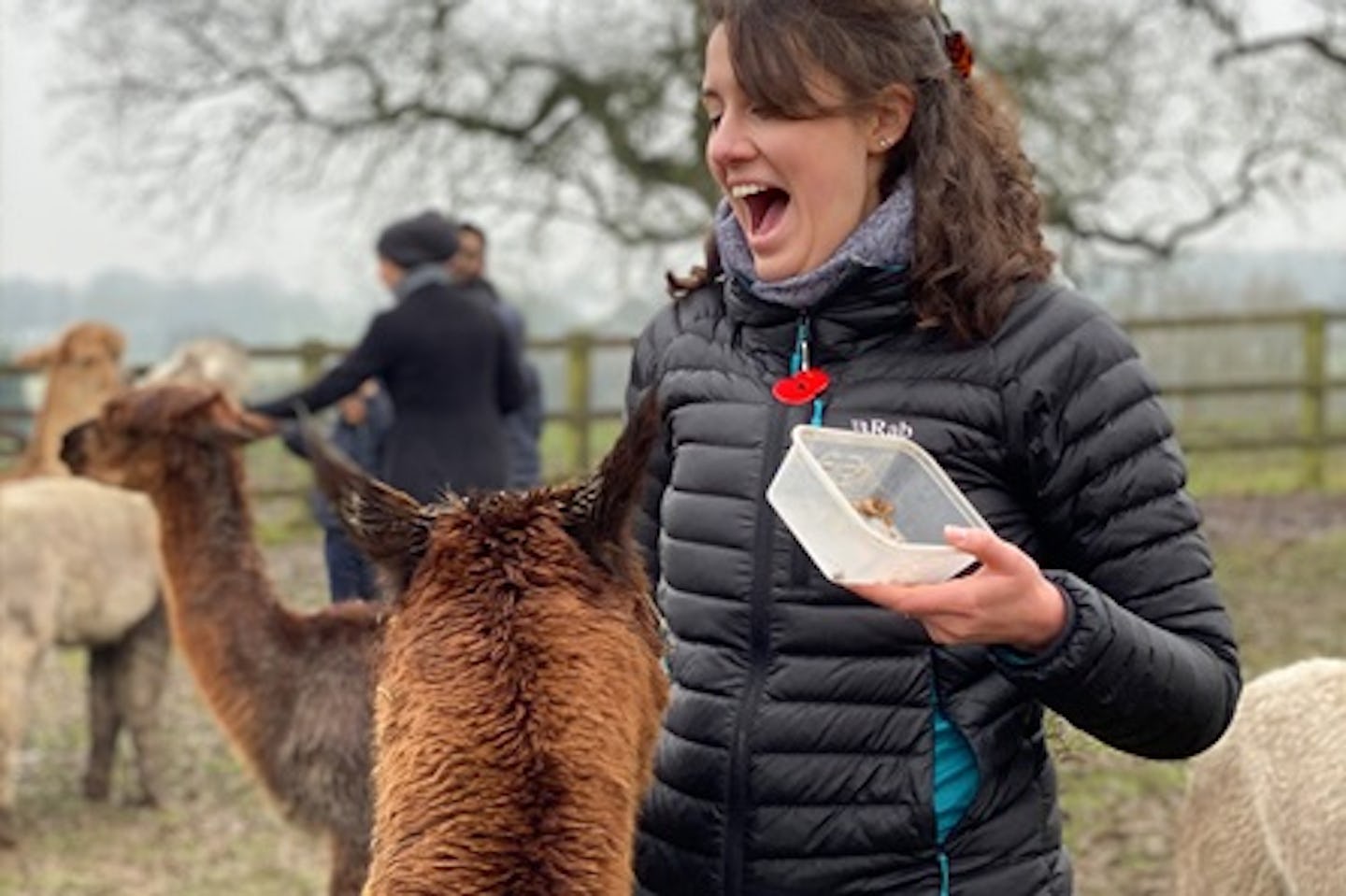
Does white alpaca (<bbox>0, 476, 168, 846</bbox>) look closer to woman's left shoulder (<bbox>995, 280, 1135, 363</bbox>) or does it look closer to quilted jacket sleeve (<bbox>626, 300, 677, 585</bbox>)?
quilted jacket sleeve (<bbox>626, 300, 677, 585</bbox>)

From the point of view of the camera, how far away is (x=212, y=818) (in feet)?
27.7

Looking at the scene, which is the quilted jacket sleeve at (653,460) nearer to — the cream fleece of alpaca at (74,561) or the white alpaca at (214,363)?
the cream fleece of alpaca at (74,561)

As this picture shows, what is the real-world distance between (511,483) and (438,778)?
631 centimetres

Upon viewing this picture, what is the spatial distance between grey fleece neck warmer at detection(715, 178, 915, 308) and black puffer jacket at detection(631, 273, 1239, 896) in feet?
0.08

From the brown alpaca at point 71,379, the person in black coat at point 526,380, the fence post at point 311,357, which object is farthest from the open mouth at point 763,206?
the fence post at point 311,357

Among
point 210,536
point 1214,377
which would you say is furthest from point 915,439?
point 1214,377

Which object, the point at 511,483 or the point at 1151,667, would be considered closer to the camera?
the point at 1151,667

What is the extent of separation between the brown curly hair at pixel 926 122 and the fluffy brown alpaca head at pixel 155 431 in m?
4.57

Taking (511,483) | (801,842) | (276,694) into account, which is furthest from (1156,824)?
(801,842)

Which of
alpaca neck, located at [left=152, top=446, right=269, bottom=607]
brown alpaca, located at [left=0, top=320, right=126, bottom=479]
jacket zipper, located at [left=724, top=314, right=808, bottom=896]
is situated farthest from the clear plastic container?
brown alpaca, located at [left=0, top=320, right=126, bottom=479]

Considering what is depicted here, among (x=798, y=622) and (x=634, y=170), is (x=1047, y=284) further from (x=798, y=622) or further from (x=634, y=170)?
(x=634, y=170)

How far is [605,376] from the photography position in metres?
18.1

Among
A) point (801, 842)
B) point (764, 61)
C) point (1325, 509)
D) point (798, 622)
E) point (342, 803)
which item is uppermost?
point (764, 61)

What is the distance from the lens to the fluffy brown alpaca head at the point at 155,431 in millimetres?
6441
